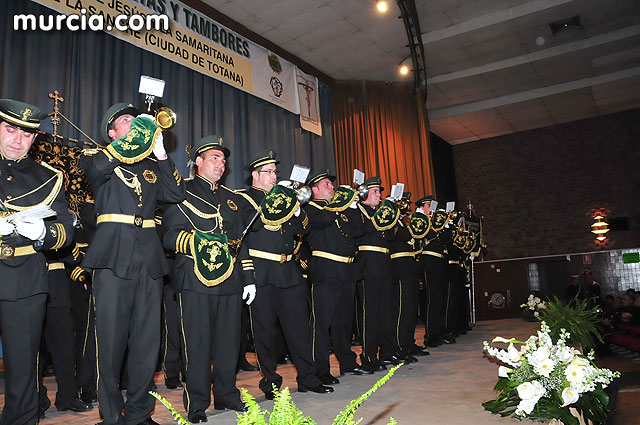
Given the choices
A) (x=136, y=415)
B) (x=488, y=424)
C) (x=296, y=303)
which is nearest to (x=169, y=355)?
(x=296, y=303)

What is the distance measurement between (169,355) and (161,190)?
1958mm

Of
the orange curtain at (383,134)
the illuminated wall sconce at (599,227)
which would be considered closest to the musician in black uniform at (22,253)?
the orange curtain at (383,134)

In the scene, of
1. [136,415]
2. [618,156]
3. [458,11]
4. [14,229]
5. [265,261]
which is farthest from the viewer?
[618,156]

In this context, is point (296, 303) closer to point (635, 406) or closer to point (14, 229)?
point (14, 229)

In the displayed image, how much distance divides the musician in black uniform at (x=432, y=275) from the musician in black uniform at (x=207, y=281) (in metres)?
3.37

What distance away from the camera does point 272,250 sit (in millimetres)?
3906

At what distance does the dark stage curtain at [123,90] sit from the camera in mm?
5391

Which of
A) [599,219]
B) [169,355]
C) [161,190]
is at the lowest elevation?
[169,355]

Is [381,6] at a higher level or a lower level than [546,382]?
higher

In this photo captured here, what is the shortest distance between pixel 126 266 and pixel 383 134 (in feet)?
27.8

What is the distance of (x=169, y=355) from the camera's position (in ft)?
14.7

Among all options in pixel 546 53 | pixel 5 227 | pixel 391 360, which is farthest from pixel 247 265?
pixel 546 53

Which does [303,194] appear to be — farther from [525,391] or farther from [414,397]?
[525,391]

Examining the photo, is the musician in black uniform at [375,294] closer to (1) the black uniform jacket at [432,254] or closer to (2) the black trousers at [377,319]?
(2) the black trousers at [377,319]
